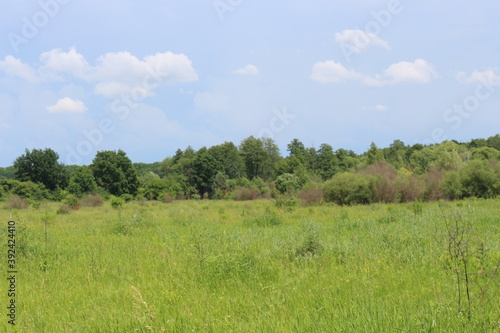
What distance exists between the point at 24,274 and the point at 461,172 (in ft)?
98.3

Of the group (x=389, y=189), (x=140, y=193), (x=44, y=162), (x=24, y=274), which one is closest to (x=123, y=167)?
(x=140, y=193)

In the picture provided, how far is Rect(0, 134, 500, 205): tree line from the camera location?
90.8 feet

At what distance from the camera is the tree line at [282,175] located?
90.8 ft

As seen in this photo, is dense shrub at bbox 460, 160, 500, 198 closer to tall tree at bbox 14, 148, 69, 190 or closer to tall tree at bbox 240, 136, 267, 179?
tall tree at bbox 240, 136, 267, 179

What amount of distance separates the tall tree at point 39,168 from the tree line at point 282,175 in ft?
0.49

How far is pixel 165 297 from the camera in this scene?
197 inches

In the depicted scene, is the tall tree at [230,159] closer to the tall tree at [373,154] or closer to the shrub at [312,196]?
the tall tree at [373,154]

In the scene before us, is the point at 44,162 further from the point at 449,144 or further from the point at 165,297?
the point at 449,144

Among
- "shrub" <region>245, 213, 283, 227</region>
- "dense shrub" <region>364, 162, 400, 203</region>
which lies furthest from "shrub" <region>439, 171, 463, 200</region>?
"shrub" <region>245, 213, 283, 227</region>

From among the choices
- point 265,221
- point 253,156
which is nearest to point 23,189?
point 253,156

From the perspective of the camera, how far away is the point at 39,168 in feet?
199

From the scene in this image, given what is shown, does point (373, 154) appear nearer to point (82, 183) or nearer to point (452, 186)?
point (452, 186)

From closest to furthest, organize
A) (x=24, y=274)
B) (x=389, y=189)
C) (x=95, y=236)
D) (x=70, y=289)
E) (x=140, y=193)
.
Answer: (x=70, y=289)
(x=24, y=274)
(x=95, y=236)
(x=389, y=189)
(x=140, y=193)

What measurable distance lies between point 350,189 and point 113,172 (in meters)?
41.7
